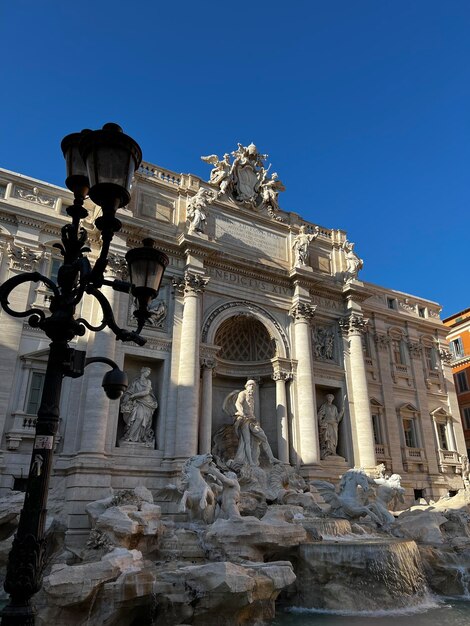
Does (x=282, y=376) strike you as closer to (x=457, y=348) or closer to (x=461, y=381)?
(x=461, y=381)

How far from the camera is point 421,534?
1321 centimetres

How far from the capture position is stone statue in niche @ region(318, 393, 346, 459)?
18.5 metres

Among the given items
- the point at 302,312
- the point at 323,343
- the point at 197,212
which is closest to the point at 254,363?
the point at 302,312

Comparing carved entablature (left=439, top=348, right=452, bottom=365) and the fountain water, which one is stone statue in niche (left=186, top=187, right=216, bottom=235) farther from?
carved entablature (left=439, top=348, right=452, bottom=365)

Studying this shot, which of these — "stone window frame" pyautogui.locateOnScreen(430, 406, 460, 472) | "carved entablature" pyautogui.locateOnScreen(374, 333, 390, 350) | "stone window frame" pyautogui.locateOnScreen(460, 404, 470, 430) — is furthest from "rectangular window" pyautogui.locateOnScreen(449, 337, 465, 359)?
"carved entablature" pyautogui.locateOnScreen(374, 333, 390, 350)

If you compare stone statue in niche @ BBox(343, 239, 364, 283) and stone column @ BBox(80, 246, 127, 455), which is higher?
stone statue in niche @ BBox(343, 239, 364, 283)

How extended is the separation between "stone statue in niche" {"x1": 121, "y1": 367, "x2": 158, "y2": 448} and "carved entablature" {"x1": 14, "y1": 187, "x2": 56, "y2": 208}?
6.49 metres

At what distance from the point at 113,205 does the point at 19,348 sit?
11.3m

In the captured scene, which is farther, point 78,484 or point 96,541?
point 78,484

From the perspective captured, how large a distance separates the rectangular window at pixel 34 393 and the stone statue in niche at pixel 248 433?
6194 mm

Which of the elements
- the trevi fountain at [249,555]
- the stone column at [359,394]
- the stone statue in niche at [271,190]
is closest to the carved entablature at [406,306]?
the stone column at [359,394]

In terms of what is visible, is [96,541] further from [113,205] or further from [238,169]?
[238,169]

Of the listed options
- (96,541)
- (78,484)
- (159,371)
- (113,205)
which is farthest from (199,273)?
(113,205)

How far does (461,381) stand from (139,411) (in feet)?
68.9
